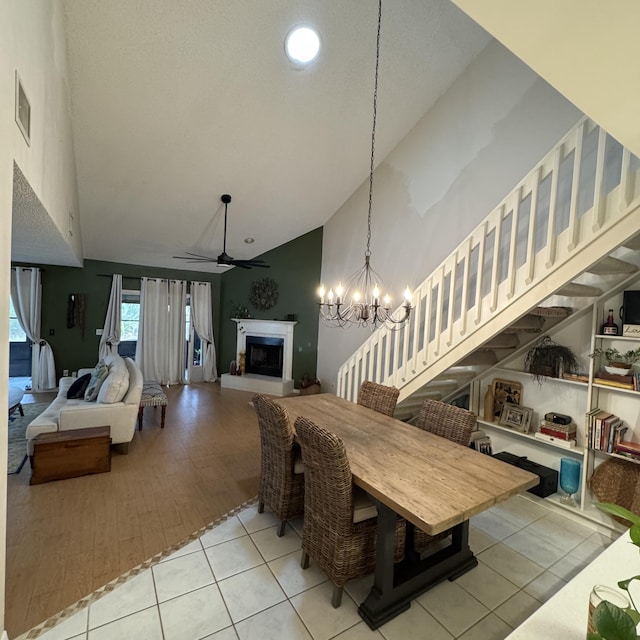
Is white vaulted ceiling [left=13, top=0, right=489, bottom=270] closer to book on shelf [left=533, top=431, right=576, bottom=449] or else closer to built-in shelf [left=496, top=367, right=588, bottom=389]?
built-in shelf [left=496, top=367, right=588, bottom=389]

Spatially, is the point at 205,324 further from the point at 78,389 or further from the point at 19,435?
the point at 19,435

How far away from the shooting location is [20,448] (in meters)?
3.83

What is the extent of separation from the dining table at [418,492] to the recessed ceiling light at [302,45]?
3514 mm

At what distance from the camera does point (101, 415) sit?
373cm

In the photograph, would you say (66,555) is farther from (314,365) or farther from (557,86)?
(314,365)

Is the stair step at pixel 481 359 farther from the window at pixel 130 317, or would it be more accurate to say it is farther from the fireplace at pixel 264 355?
the window at pixel 130 317

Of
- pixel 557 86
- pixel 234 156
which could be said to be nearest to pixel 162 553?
pixel 557 86

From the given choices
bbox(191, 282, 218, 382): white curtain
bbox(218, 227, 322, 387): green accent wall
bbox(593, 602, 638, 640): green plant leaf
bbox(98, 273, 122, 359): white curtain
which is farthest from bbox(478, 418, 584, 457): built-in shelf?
bbox(98, 273, 122, 359): white curtain

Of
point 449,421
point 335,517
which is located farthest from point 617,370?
point 335,517

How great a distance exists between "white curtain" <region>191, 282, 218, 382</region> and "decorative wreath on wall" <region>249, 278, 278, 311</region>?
111 centimetres

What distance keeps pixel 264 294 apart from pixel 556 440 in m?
5.42

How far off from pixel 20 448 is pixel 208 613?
11.0 feet

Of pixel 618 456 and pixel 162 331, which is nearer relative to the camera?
pixel 618 456

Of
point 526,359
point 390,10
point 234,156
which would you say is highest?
point 390,10
